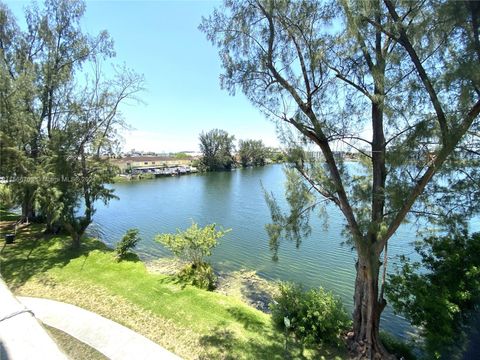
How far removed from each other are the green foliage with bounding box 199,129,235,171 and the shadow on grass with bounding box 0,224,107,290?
56.6 m

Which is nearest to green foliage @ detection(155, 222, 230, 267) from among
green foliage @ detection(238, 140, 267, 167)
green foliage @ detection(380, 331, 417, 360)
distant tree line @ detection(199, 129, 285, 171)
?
green foliage @ detection(380, 331, 417, 360)

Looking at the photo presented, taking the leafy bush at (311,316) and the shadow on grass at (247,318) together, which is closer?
the leafy bush at (311,316)

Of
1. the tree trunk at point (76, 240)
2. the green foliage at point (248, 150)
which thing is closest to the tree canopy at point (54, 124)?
the tree trunk at point (76, 240)

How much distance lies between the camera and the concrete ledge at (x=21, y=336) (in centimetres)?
181

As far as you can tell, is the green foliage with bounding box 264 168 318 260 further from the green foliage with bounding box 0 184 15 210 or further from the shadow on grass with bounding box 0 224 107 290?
the green foliage with bounding box 0 184 15 210

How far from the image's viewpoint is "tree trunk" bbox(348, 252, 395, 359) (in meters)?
6.32

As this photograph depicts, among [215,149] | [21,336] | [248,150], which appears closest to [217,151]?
[215,149]

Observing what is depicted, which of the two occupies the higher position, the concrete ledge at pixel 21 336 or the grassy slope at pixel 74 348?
the concrete ledge at pixel 21 336

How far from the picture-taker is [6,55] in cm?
1416

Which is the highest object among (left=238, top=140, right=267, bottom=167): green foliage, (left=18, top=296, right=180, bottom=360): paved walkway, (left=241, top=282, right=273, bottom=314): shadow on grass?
(left=238, top=140, right=267, bottom=167): green foliage

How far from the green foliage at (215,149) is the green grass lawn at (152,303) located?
194ft

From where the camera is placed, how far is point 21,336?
6.79ft

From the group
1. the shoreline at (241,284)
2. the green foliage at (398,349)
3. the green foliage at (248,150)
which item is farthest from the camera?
the green foliage at (248,150)

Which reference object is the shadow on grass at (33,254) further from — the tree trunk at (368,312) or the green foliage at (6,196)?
the tree trunk at (368,312)
